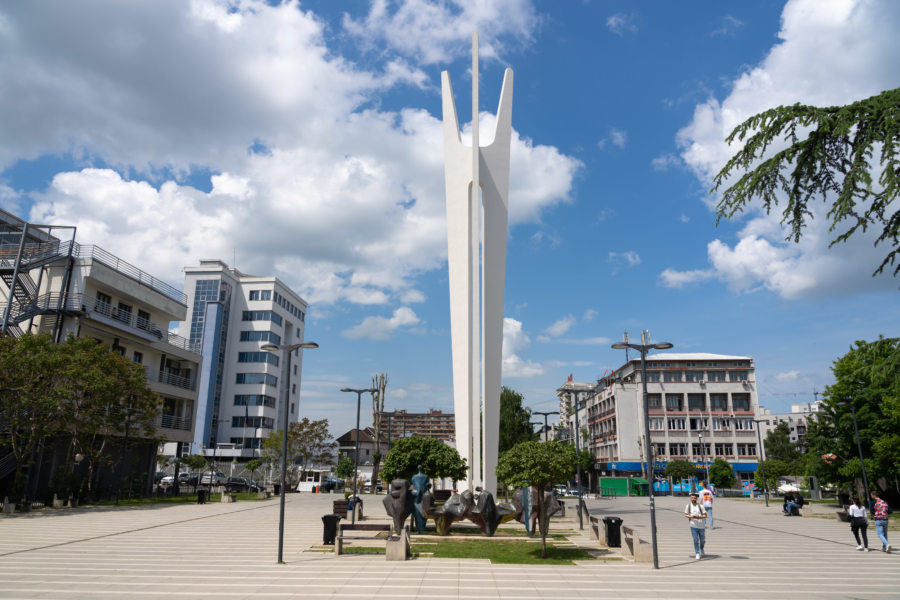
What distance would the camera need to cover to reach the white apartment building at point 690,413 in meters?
72.8

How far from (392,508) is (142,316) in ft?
101

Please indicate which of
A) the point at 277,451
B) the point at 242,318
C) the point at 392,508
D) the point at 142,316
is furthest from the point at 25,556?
the point at 242,318

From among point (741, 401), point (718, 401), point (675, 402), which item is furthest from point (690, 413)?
point (741, 401)

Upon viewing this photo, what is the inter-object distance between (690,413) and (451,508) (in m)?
62.8

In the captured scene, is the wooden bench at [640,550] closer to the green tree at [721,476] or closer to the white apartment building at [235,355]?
the green tree at [721,476]

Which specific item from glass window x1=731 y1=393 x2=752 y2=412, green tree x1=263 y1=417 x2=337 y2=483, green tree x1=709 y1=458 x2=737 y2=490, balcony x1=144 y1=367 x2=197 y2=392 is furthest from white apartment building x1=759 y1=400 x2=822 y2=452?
balcony x1=144 y1=367 x2=197 y2=392

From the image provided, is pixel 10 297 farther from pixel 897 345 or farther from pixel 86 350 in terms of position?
pixel 897 345

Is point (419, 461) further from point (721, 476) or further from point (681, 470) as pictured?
point (721, 476)

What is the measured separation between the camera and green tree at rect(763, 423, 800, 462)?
8194 centimetres

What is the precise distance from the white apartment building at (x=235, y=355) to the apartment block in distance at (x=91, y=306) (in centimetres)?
2550

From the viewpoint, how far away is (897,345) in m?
9.62

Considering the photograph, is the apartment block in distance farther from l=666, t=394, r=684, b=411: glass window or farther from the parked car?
l=666, t=394, r=684, b=411: glass window

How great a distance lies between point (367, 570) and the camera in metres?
13.3

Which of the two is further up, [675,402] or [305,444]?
[675,402]
